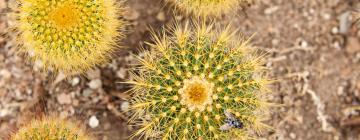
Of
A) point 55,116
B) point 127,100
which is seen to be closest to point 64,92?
point 55,116

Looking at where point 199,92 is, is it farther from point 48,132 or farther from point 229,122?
point 48,132

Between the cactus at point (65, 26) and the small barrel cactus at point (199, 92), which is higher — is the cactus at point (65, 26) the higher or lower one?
the higher one

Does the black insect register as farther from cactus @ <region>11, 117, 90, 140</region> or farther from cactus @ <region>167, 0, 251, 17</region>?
cactus @ <region>11, 117, 90, 140</region>

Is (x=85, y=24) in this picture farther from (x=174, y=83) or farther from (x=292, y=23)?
(x=292, y=23)

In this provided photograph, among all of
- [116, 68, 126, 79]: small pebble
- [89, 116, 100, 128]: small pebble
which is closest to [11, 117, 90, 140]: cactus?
[89, 116, 100, 128]: small pebble

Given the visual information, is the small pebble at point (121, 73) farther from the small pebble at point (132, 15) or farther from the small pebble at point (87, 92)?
the small pebble at point (132, 15)

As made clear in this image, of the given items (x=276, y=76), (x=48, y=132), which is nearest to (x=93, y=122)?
(x=48, y=132)

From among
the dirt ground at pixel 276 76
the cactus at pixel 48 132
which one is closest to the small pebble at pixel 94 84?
the dirt ground at pixel 276 76
